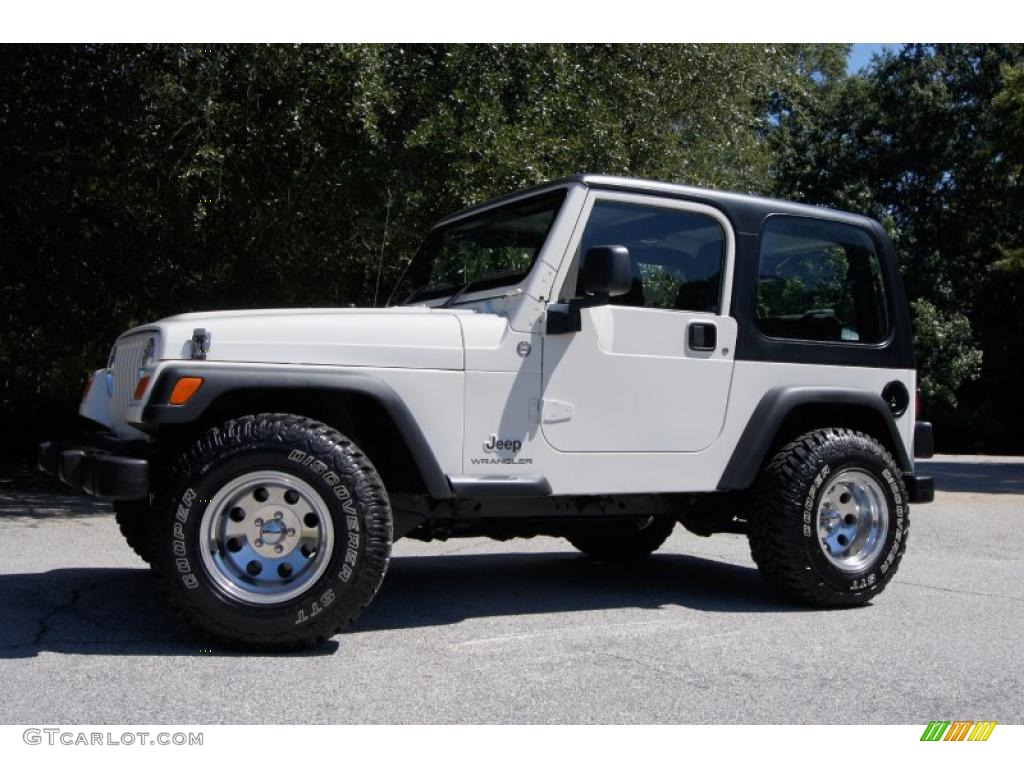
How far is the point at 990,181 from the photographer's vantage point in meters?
31.9

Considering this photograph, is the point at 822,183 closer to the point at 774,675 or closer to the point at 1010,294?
the point at 1010,294

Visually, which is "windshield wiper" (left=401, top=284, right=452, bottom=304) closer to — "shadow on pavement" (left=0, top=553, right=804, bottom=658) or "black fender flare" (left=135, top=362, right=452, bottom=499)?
"black fender flare" (left=135, top=362, right=452, bottom=499)

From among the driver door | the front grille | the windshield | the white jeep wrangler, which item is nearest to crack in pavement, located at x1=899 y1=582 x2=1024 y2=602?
the white jeep wrangler

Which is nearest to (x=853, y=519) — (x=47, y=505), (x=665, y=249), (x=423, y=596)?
(x=665, y=249)

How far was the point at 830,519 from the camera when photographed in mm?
5602

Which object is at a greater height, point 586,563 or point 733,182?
point 733,182

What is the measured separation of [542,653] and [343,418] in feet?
4.53

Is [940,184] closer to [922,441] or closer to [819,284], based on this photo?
[922,441]

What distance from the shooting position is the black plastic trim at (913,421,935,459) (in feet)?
19.8

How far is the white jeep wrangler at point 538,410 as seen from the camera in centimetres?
439

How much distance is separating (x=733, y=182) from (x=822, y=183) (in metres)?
20.3

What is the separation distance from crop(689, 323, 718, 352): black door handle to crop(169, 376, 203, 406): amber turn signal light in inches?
94.1

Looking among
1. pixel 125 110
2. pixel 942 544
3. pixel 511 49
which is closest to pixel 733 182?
pixel 511 49
